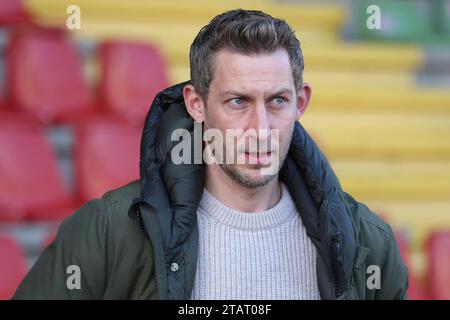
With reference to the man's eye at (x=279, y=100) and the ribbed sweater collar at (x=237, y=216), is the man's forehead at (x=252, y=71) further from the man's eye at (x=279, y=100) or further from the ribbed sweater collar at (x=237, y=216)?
the ribbed sweater collar at (x=237, y=216)

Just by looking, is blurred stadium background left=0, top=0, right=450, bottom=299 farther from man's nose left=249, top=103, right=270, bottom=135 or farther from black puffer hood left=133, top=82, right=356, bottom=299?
man's nose left=249, top=103, right=270, bottom=135

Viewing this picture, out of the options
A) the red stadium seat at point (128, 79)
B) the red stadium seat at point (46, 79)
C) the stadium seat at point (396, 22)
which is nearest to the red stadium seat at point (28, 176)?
the red stadium seat at point (46, 79)

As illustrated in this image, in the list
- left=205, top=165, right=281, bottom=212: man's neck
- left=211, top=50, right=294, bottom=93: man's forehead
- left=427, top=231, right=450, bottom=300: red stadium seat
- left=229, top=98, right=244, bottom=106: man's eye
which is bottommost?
left=427, top=231, right=450, bottom=300: red stadium seat

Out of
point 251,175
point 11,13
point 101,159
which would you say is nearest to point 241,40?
point 251,175

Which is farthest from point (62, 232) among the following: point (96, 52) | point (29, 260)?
point (96, 52)

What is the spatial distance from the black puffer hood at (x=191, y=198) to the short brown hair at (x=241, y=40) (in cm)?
7

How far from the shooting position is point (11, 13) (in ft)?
9.20

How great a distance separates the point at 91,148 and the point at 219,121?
1.43 metres

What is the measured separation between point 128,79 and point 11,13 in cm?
40

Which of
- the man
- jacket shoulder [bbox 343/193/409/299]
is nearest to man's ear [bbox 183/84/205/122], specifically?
the man

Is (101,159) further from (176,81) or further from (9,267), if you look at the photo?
(9,267)

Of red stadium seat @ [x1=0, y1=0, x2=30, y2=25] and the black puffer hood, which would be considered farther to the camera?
red stadium seat @ [x1=0, y1=0, x2=30, y2=25]

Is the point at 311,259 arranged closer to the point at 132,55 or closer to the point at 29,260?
the point at 29,260

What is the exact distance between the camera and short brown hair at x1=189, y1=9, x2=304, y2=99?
1106 millimetres
